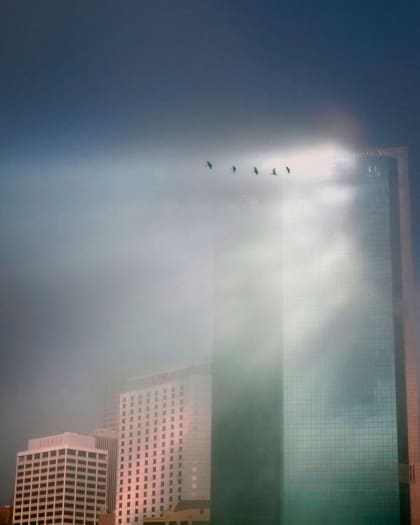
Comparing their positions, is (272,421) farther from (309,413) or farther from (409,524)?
(409,524)

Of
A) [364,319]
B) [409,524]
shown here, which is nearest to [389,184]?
[364,319]

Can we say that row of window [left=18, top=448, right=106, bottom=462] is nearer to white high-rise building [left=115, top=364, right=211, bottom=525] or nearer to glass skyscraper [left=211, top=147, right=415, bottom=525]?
white high-rise building [left=115, top=364, right=211, bottom=525]

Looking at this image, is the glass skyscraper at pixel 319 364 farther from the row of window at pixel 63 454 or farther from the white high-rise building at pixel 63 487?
the white high-rise building at pixel 63 487

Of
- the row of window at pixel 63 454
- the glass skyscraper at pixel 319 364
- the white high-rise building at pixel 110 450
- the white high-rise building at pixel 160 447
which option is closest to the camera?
the white high-rise building at pixel 160 447

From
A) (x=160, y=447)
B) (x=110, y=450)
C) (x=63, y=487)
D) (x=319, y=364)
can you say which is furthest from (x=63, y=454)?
(x=319, y=364)

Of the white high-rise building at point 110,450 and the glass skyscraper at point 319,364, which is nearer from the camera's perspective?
the glass skyscraper at point 319,364

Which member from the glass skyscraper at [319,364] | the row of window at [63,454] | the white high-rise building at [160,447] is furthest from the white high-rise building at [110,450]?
the glass skyscraper at [319,364]

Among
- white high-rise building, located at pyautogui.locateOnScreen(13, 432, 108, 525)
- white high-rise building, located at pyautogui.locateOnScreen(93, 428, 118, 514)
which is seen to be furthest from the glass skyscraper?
white high-rise building, located at pyautogui.locateOnScreen(13, 432, 108, 525)

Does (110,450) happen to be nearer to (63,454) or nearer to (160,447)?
(63,454)
